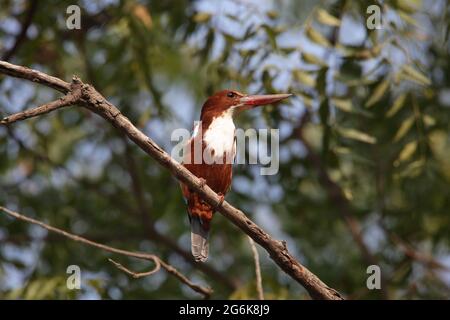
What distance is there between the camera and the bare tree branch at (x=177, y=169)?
3125 mm

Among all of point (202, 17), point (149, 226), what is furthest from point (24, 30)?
point (149, 226)

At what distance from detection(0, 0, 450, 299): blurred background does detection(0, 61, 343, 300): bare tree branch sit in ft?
3.02

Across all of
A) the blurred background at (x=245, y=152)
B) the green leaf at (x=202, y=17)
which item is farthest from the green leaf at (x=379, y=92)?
the green leaf at (x=202, y=17)

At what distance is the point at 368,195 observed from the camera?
680cm

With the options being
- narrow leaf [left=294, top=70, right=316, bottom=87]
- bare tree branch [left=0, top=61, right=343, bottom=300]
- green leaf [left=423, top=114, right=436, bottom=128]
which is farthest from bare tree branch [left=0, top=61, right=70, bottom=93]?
green leaf [left=423, top=114, right=436, bottom=128]

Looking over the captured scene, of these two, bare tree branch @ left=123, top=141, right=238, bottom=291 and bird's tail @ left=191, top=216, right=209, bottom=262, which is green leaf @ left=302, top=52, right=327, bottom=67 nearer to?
bird's tail @ left=191, top=216, right=209, bottom=262

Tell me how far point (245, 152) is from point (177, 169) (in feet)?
6.27

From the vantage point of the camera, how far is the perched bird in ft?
14.6

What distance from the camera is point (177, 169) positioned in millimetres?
3391

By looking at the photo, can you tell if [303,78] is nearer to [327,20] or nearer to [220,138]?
[327,20]

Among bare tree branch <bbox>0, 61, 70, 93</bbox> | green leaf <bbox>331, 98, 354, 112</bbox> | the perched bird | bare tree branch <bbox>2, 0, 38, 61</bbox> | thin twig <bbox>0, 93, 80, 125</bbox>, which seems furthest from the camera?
bare tree branch <bbox>2, 0, 38, 61</bbox>

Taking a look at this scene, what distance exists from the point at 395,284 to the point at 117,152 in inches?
126

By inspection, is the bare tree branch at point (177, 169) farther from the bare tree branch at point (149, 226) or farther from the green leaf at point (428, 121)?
the bare tree branch at point (149, 226)
